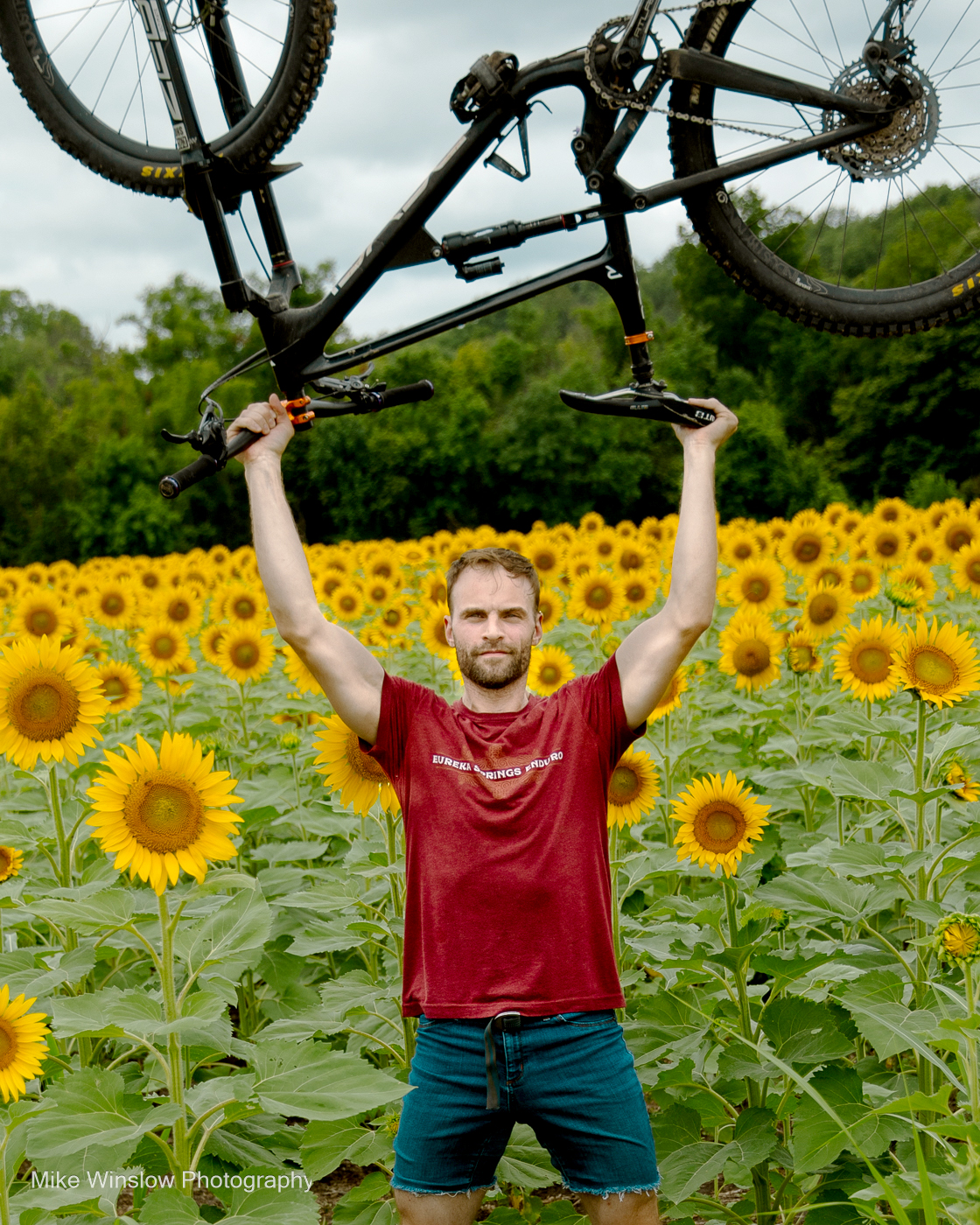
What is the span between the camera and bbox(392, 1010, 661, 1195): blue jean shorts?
8.09 feet

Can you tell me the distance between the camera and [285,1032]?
2.90m

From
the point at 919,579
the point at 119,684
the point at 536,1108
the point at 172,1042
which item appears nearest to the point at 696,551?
the point at 536,1108

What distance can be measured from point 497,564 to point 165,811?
1.03 m

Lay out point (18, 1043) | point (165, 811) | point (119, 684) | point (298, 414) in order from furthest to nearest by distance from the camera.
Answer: point (119, 684) → point (298, 414) → point (165, 811) → point (18, 1043)

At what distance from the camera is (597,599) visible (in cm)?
707

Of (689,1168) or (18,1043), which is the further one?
(689,1168)

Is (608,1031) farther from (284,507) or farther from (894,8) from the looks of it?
(894,8)

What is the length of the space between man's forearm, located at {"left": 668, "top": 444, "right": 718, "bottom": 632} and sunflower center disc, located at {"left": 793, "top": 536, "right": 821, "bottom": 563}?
5064 millimetres

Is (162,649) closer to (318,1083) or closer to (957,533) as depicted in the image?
(318,1083)

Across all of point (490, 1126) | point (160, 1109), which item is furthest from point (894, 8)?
point (160, 1109)

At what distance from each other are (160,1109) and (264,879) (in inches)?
73.3

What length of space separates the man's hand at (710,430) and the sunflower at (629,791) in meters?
1.14

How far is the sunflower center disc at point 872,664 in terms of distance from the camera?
4457 millimetres

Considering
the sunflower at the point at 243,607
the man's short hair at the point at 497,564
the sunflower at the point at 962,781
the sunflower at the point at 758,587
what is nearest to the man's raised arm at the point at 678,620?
the man's short hair at the point at 497,564
